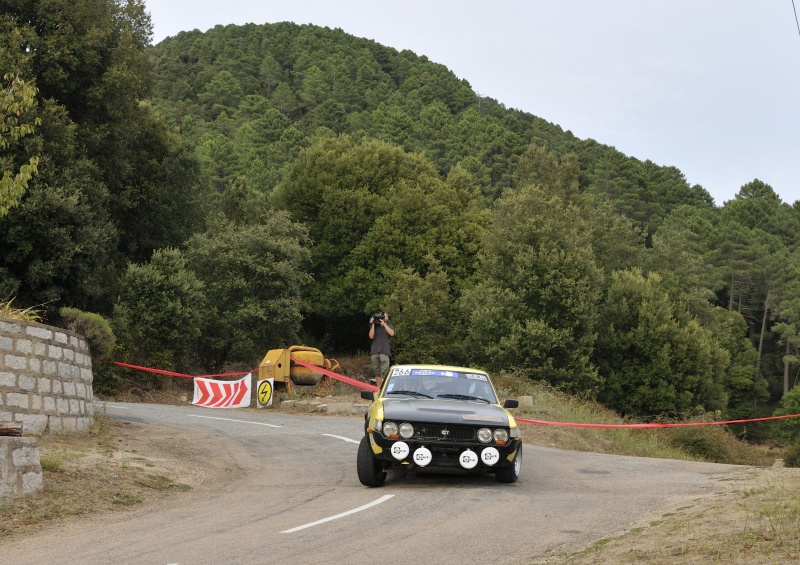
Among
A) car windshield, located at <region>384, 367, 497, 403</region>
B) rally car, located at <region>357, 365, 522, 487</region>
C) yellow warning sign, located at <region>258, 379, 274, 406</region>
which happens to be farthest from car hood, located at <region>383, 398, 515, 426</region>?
yellow warning sign, located at <region>258, 379, 274, 406</region>

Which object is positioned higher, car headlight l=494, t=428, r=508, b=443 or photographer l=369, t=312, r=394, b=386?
photographer l=369, t=312, r=394, b=386

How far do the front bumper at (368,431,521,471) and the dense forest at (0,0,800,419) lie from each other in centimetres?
758

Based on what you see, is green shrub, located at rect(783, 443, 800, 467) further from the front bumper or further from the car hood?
the front bumper

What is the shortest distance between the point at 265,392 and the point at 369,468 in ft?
57.2

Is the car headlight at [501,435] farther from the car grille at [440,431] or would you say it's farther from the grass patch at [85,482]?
the grass patch at [85,482]

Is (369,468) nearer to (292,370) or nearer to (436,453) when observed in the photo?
(436,453)

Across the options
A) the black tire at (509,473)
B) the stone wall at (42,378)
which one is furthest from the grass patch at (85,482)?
the black tire at (509,473)

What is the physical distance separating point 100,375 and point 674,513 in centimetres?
2419

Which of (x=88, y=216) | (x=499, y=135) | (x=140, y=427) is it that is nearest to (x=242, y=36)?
(x=499, y=135)

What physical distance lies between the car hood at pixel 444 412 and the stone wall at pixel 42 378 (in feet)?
17.3

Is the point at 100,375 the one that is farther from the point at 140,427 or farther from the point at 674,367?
the point at 674,367

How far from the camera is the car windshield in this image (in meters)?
13.4

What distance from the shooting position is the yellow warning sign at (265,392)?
28.8 metres

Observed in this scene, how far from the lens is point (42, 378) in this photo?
1441cm
